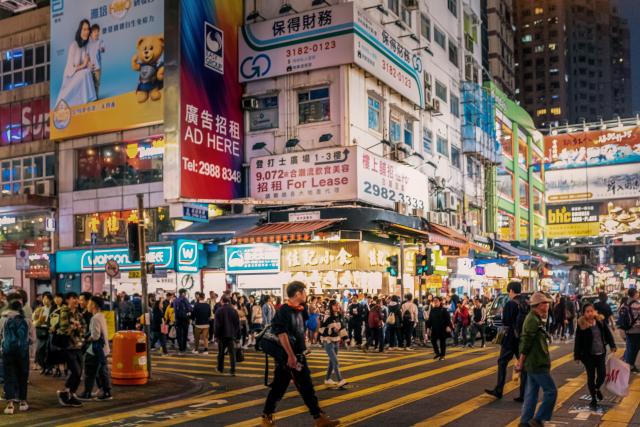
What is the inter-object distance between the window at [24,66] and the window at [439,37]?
20713 mm

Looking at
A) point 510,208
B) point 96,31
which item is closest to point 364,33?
point 96,31

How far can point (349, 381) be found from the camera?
15.0 meters

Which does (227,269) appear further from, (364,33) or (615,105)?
(615,105)

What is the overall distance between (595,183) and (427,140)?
3207cm

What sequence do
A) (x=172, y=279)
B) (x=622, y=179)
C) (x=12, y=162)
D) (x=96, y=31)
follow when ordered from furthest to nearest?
(x=622, y=179) < (x=12, y=162) < (x=96, y=31) < (x=172, y=279)

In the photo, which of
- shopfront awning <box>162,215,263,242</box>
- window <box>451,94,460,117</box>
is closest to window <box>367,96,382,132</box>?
shopfront awning <box>162,215,263,242</box>

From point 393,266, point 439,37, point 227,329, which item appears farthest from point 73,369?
point 439,37

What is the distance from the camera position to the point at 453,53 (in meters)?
45.8

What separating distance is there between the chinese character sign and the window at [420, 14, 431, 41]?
11.7m

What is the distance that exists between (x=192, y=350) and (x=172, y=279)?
387 inches

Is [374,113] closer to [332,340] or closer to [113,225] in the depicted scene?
[113,225]

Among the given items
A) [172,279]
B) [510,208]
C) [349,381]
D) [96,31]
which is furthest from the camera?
[510,208]

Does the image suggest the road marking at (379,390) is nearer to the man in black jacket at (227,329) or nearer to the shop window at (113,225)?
the man in black jacket at (227,329)

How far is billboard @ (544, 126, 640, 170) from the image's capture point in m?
65.0
